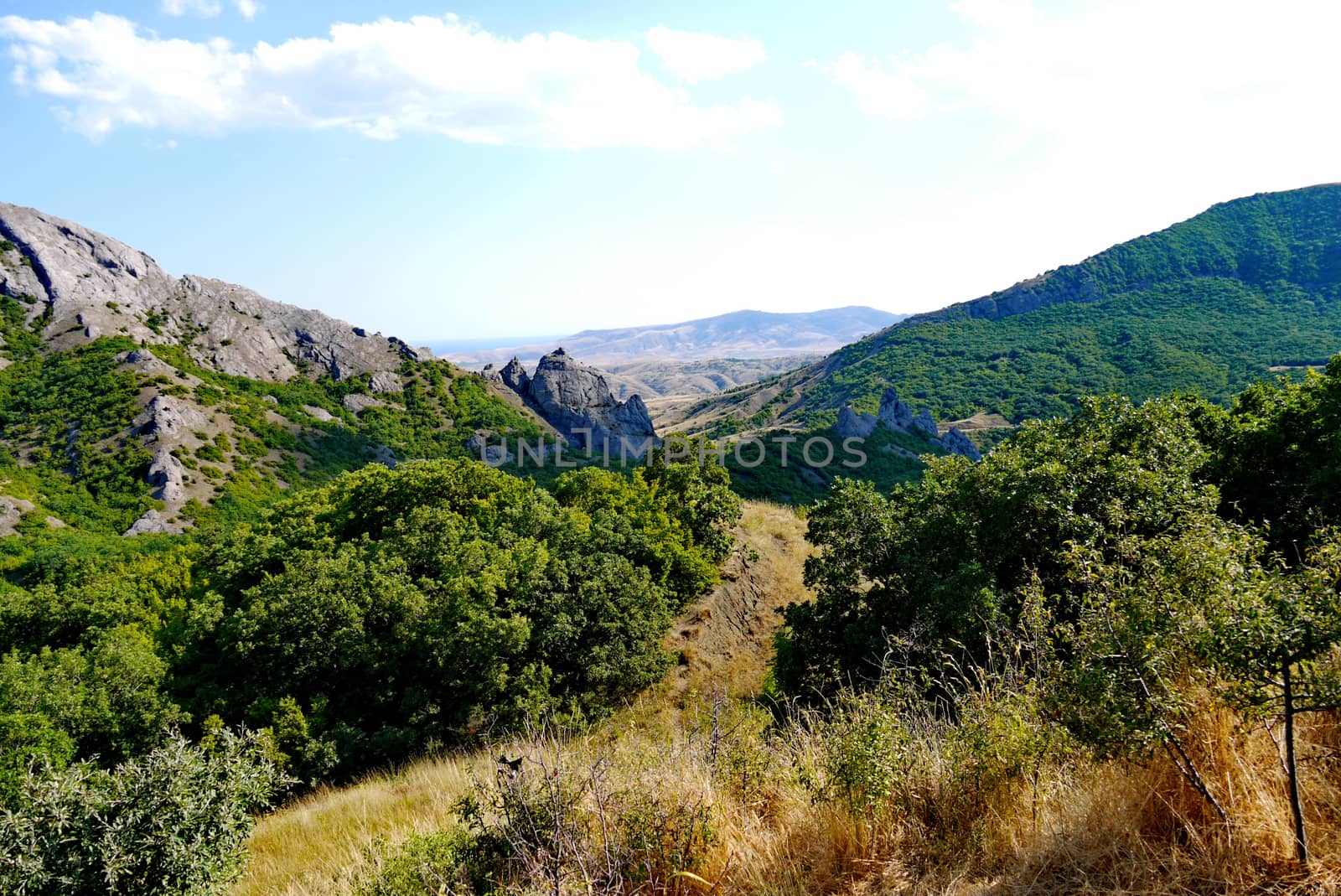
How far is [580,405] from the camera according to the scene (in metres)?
93.6

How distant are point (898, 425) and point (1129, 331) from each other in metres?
63.2

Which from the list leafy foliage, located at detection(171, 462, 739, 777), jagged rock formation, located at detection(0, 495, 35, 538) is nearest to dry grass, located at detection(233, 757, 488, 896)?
leafy foliage, located at detection(171, 462, 739, 777)

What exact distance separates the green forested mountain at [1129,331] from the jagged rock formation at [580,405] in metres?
25.5

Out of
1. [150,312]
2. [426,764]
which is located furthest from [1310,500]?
[150,312]

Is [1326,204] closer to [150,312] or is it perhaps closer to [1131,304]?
[1131,304]

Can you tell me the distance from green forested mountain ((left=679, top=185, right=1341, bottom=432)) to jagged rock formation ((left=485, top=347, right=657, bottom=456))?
83.8ft

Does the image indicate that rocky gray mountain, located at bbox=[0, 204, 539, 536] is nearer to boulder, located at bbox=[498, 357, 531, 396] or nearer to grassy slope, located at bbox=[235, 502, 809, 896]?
boulder, located at bbox=[498, 357, 531, 396]

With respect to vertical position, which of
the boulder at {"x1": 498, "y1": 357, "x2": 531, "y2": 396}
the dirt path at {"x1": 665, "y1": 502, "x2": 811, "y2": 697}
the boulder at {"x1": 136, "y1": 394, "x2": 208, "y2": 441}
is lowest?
the dirt path at {"x1": 665, "y1": 502, "x2": 811, "y2": 697}

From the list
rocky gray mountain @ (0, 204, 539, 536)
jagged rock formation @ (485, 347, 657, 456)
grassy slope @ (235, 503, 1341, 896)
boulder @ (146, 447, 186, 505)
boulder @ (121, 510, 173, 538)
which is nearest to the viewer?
grassy slope @ (235, 503, 1341, 896)

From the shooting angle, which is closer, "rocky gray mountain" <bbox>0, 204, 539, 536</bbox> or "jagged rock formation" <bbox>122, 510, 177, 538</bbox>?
"jagged rock formation" <bbox>122, 510, 177, 538</bbox>

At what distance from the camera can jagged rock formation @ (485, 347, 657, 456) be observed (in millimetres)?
90250

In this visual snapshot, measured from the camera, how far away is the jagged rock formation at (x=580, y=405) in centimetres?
9025

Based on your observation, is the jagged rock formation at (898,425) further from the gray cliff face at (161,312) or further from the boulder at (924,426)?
the gray cliff face at (161,312)

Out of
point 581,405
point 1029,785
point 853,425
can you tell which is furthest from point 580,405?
point 1029,785
